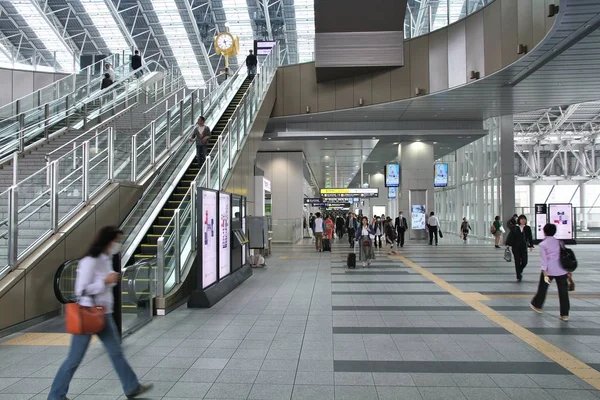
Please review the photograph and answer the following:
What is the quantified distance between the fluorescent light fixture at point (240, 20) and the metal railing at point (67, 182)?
80.3 feet

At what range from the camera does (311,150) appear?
1109 inches

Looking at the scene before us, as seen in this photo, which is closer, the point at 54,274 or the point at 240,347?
the point at 240,347

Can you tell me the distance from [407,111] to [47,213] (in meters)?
17.2

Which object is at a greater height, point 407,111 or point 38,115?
point 407,111

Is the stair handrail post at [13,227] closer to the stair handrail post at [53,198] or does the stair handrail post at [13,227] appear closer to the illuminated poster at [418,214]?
the stair handrail post at [53,198]

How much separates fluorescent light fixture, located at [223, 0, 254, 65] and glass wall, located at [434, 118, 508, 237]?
1813 cm

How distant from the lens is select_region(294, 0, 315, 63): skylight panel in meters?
33.0

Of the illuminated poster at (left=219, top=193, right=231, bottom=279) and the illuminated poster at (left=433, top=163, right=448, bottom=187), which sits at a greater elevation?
the illuminated poster at (left=433, top=163, right=448, bottom=187)

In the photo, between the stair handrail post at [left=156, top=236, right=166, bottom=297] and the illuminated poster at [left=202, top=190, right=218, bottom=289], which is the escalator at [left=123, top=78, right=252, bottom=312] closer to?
the stair handrail post at [left=156, top=236, right=166, bottom=297]

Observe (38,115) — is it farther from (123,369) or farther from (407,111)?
(407,111)

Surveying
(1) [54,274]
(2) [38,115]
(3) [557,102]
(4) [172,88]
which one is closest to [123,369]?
(1) [54,274]

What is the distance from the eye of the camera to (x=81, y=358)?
3637 millimetres

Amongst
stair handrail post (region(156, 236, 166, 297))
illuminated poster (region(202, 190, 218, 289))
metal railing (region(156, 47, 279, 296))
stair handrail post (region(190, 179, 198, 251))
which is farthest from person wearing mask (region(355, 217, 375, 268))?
stair handrail post (region(156, 236, 166, 297))

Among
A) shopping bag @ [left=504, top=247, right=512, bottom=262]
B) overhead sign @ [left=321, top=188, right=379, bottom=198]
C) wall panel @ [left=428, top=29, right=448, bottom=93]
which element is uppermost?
wall panel @ [left=428, top=29, right=448, bottom=93]
